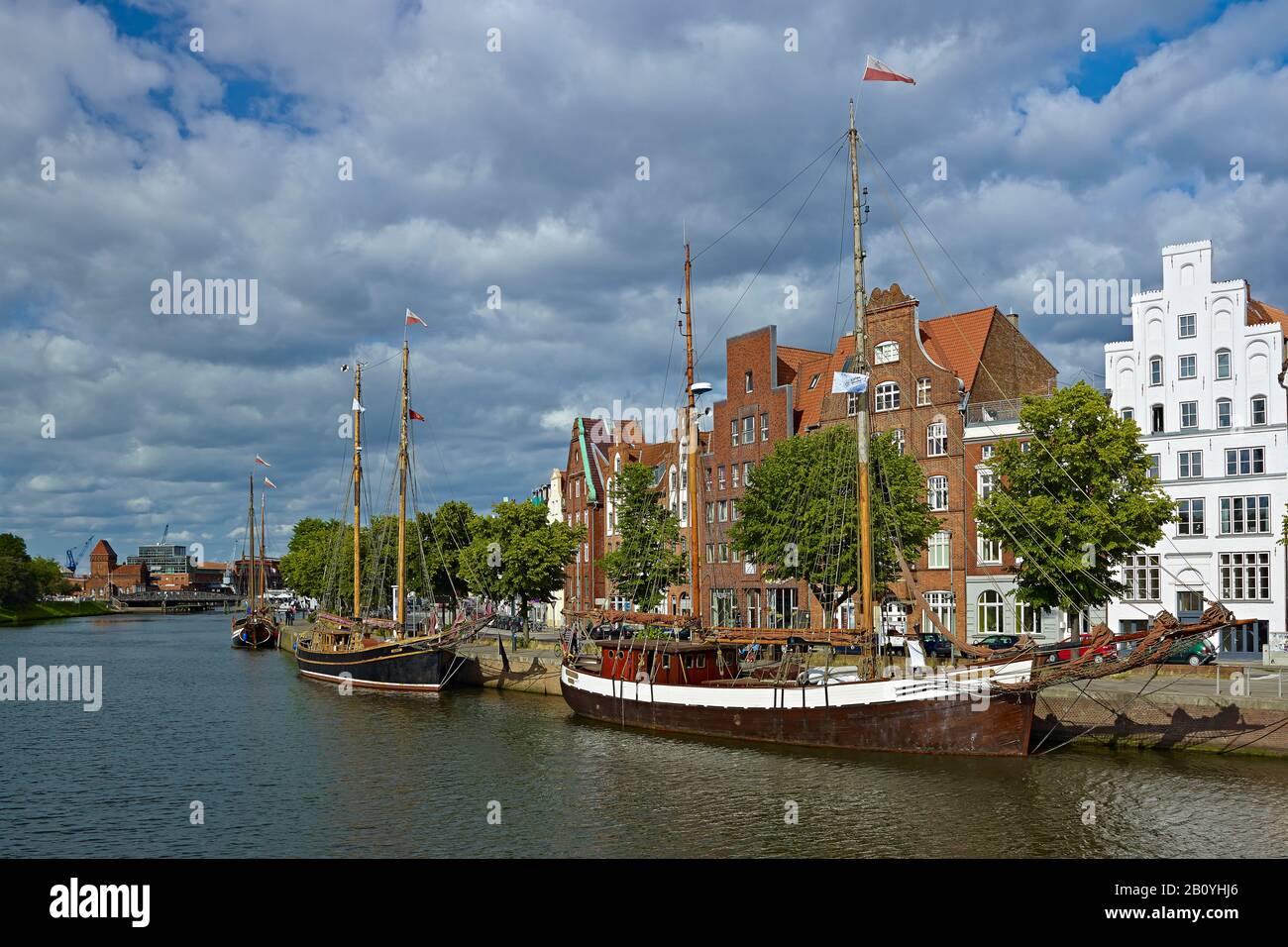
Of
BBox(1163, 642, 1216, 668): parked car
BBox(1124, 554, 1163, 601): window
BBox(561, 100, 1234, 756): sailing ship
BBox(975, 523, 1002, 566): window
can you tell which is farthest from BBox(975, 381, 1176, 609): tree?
BBox(975, 523, 1002, 566): window

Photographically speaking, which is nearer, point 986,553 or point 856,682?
point 856,682

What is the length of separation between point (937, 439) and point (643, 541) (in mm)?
20832

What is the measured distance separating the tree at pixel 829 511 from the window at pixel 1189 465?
1529 cm

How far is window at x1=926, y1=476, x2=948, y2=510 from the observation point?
2709 inches

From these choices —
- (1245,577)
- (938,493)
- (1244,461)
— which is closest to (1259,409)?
(1244,461)

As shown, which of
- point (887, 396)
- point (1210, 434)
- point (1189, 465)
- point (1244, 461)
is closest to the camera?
point (1244, 461)

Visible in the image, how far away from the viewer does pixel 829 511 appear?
53.9 m

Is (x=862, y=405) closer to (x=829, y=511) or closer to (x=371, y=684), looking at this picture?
(x=829, y=511)

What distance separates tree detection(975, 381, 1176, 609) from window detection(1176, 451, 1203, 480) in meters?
14.1

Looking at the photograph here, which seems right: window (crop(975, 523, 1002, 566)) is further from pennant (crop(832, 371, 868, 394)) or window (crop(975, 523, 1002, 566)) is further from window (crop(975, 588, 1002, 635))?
pennant (crop(832, 371, 868, 394))

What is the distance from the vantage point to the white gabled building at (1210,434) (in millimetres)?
58031
